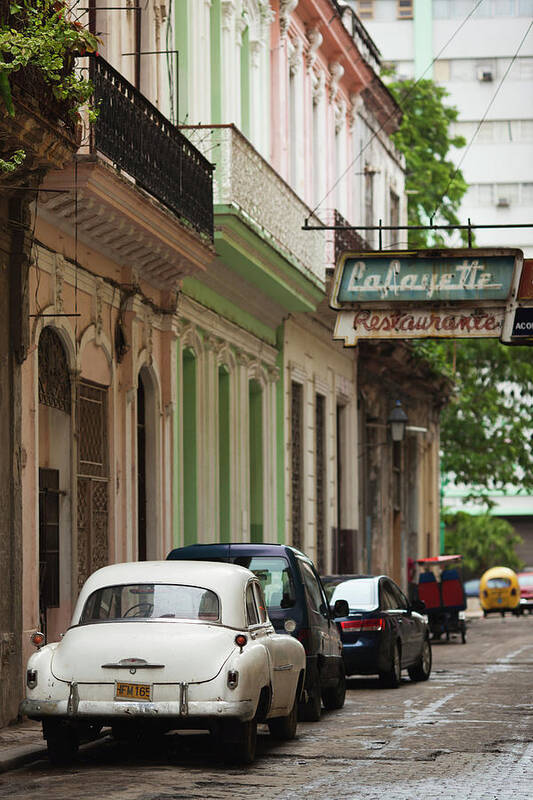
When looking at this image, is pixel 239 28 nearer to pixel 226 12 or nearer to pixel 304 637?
pixel 226 12

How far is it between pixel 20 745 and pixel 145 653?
6.99 ft

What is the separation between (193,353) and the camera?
23109 millimetres

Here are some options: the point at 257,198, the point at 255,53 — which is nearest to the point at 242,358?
the point at 257,198

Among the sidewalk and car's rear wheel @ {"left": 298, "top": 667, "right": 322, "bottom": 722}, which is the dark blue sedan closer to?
car's rear wheel @ {"left": 298, "top": 667, "right": 322, "bottom": 722}

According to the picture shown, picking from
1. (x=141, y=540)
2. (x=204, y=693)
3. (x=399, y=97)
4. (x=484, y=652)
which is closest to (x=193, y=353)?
(x=141, y=540)

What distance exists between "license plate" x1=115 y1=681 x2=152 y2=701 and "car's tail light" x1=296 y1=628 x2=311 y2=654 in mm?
3956

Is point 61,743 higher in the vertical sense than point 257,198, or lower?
lower

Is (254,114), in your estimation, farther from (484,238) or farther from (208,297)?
(484,238)

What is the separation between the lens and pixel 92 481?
1855 centimetres

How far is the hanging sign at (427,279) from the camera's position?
20188mm

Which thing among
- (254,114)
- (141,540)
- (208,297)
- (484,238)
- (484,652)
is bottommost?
(484,652)

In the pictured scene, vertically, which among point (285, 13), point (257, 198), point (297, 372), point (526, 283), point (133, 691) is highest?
point (285, 13)

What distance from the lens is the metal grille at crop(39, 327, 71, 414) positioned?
669 inches

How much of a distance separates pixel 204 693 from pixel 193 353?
Result: 11895 mm
